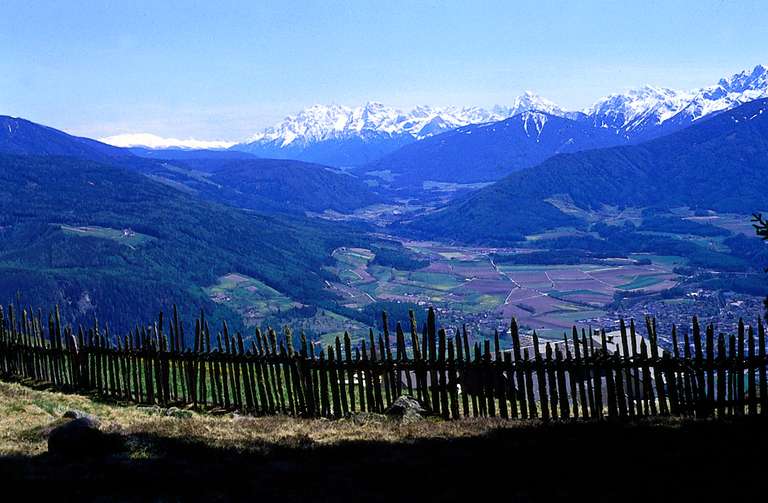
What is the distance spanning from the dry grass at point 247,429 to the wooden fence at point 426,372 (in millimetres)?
1152

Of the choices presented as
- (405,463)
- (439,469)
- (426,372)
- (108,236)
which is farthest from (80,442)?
(108,236)

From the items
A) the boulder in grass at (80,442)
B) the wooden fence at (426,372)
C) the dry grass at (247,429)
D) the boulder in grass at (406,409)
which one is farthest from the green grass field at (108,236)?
the boulder in grass at (80,442)

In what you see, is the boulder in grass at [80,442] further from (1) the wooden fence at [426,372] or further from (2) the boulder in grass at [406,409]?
(2) the boulder in grass at [406,409]

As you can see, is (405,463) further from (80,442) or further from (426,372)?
(426,372)

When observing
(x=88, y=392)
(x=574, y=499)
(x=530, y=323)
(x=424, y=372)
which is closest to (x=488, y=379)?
(x=424, y=372)

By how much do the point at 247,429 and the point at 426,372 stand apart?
4410mm

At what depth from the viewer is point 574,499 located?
821 cm

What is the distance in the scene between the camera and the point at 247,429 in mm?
13031

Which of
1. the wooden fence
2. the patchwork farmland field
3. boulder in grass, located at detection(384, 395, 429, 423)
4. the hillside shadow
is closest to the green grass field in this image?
the patchwork farmland field

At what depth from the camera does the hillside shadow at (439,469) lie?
28.0ft

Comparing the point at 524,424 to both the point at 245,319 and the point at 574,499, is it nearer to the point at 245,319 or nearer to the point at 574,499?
the point at 574,499

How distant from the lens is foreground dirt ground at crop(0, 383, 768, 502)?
28.2 feet

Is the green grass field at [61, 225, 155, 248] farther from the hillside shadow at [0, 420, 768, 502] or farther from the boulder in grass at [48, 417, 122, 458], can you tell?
the hillside shadow at [0, 420, 768, 502]

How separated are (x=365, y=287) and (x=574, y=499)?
6365 inches
